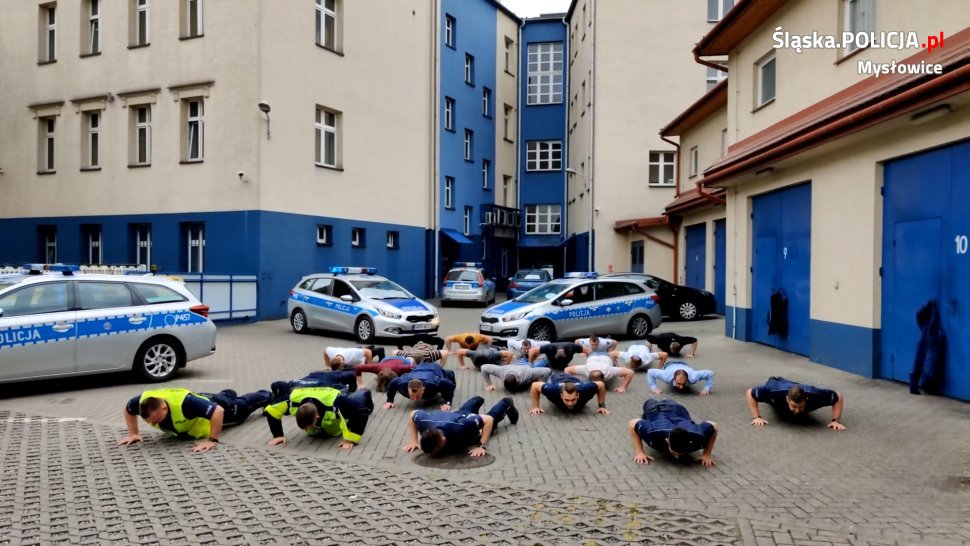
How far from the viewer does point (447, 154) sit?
31.1 metres

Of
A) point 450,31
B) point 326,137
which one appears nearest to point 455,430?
point 326,137

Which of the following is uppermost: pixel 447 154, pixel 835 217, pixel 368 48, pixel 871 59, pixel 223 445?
pixel 368 48

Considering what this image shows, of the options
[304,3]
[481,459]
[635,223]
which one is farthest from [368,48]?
[481,459]

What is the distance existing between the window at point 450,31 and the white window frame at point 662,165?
420 inches

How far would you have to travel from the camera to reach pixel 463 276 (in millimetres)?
25984

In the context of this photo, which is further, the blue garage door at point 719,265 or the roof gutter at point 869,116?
the blue garage door at point 719,265

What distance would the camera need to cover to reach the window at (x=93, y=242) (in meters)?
21.8

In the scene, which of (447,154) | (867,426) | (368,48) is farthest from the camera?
(447,154)

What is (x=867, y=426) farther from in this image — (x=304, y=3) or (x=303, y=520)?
(x=304, y=3)

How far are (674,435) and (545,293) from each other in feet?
31.0

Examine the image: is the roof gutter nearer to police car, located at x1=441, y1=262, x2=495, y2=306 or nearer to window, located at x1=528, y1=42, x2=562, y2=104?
police car, located at x1=441, y1=262, x2=495, y2=306

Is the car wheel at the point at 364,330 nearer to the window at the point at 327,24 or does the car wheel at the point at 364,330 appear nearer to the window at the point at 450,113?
the window at the point at 327,24

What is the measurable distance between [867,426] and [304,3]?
764 inches

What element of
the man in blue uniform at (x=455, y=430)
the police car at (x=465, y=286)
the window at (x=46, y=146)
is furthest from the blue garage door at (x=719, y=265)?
the window at (x=46, y=146)
